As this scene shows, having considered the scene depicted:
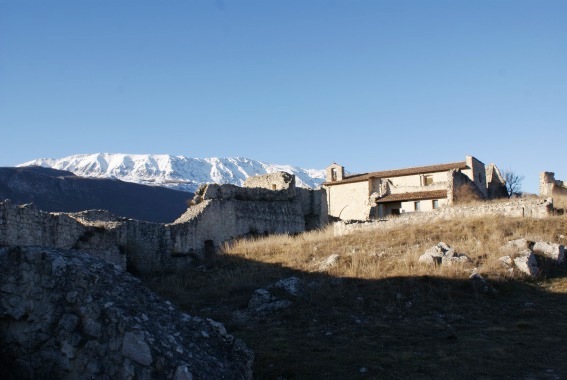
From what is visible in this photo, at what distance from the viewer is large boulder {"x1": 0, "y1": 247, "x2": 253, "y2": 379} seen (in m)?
6.61

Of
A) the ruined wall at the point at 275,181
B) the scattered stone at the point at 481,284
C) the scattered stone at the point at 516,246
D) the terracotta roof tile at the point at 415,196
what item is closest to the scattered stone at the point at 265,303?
the scattered stone at the point at 481,284

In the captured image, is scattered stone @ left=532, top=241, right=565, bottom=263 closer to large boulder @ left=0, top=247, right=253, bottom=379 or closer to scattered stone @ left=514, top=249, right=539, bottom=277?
scattered stone @ left=514, top=249, right=539, bottom=277

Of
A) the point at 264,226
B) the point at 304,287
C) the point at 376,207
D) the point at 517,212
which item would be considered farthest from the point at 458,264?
the point at 376,207

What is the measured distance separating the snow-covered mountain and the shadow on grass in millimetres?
102413

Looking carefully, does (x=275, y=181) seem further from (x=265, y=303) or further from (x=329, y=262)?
(x=265, y=303)

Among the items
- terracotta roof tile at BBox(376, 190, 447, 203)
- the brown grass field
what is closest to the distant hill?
terracotta roof tile at BBox(376, 190, 447, 203)

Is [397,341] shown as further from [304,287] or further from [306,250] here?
[306,250]

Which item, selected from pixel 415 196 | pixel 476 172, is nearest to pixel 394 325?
pixel 415 196

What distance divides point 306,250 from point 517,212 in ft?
29.4

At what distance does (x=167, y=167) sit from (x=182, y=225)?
12422 centimetres

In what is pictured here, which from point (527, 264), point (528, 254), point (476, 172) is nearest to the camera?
point (527, 264)

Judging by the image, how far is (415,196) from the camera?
39594 mm

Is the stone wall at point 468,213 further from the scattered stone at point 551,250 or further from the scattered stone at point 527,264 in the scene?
the scattered stone at point 527,264

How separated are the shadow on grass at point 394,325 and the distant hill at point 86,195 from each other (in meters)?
44.1
